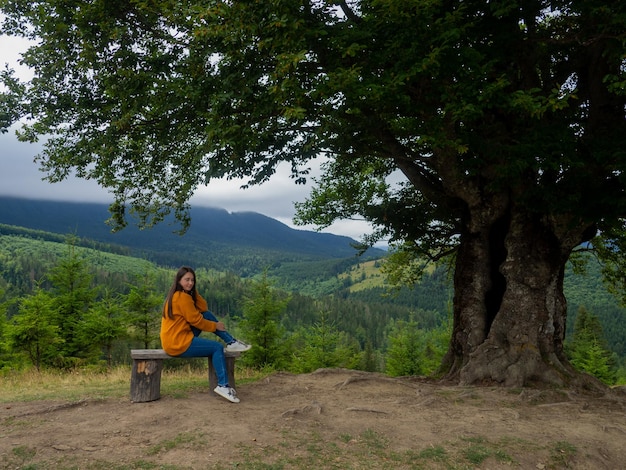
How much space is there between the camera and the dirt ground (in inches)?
219

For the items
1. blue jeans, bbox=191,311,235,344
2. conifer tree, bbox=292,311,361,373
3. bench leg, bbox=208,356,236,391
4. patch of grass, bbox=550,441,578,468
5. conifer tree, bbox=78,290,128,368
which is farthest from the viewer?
conifer tree, bbox=292,311,361,373

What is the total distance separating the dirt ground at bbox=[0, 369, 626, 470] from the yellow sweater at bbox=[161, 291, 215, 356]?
3.14ft

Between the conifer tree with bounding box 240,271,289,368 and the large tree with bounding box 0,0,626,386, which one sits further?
the conifer tree with bounding box 240,271,289,368

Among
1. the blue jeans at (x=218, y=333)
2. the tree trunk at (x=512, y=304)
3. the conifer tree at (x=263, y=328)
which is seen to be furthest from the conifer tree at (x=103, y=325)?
the tree trunk at (x=512, y=304)

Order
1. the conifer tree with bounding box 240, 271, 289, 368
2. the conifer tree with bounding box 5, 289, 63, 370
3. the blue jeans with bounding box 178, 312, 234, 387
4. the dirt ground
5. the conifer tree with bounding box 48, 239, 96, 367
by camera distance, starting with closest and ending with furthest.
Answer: the dirt ground, the blue jeans with bounding box 178, 312, 234, 387, the conifer tree with bounding box 5, 289, 63, 370, the conifer tree with bounding box 48, 239, 96, 367, the conifer tree with bounding box 240, 271, 289, 368

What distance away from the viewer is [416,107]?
887 cm

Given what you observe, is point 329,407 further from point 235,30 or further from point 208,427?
point 235,30

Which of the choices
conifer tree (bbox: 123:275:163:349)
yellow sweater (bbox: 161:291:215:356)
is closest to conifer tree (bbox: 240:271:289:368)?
conifer tree (bbox: 123:275:163:349)

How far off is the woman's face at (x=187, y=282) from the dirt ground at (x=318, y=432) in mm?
1901

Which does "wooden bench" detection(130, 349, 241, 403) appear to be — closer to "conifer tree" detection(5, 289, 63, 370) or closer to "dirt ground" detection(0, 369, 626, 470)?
"dirt ground" detection(0, 369, 626, 470)

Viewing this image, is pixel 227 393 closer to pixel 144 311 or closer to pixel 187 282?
pixel 187 282

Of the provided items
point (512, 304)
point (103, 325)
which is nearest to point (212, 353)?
point (512, 304)

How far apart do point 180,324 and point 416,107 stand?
601 centimetres

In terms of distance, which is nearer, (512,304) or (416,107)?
(416,107)
